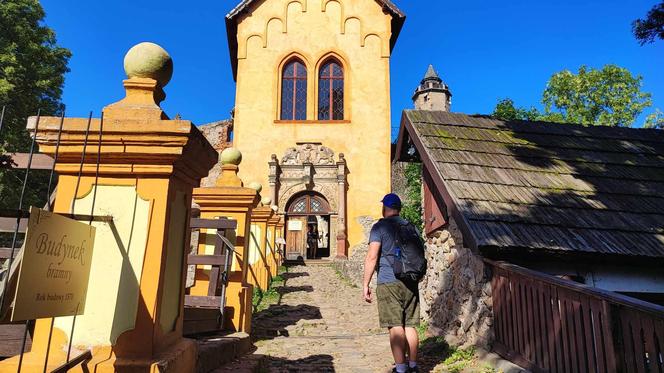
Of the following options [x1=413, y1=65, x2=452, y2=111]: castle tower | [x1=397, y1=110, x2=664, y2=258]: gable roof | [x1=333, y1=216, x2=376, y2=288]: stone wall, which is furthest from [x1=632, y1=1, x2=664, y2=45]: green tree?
[x1=413, y1=65, x2=452, y2=111]: castle tower

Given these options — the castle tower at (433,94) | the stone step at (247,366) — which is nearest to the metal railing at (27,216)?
the stone step at (247,366)

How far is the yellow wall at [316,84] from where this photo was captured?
58.7 feet

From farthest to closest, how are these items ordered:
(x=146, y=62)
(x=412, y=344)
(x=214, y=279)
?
(x=214, y=279) → (x=412, y=344) → (x=146, y=62)

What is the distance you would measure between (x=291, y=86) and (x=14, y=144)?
10.5 meters

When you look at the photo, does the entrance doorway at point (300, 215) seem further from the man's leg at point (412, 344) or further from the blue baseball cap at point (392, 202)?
the man's leg at point (412, 344)

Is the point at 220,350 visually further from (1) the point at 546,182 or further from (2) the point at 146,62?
(1) the point at 546,182

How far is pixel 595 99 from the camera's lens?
27125 mm

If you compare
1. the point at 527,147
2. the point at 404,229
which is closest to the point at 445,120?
the point at 527,147

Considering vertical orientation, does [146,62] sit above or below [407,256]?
above

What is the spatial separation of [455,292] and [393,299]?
87.0 inches

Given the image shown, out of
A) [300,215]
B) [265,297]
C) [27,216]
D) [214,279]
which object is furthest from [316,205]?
[27,216]

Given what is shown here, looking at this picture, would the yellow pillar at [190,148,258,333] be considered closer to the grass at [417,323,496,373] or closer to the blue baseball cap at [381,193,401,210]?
the blue baseball cap at [381,193,401,210]

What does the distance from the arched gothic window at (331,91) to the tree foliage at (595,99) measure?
479 inches

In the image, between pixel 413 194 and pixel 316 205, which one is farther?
pixel 413 194
